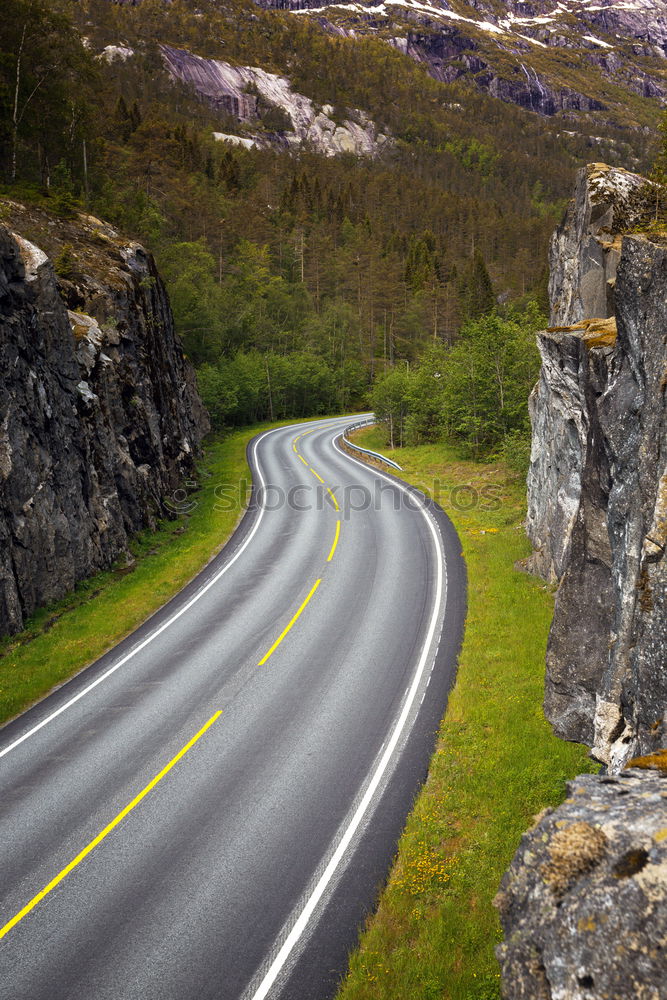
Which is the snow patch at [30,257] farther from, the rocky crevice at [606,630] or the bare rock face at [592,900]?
the bare rock face at [592,900]

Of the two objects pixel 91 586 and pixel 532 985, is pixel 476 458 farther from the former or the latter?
pixel 532 985

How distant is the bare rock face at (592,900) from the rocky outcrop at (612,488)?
6.70 feet

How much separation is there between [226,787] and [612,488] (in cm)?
838

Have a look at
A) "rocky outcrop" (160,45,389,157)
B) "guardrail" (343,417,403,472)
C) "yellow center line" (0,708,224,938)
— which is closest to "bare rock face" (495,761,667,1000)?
"yellow center line" (0,708,224,938)

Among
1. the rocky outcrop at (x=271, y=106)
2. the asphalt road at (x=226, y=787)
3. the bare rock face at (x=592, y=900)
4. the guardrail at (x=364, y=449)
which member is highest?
the rocky outcrop at (x=271, y=106)

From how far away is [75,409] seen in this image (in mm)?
19922

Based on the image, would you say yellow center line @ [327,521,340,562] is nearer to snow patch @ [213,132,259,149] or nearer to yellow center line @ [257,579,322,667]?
yellow center line @ [257,579,322,667]

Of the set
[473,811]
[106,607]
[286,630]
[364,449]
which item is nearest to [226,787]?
[473,811]

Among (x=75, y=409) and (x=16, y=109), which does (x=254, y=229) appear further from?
(x=75, y=409)

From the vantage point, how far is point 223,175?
305 ft

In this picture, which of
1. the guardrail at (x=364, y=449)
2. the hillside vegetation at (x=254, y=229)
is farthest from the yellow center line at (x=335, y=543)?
the hillside vegetation at (x=254, y=229)

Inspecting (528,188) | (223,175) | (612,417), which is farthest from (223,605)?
(528,188)

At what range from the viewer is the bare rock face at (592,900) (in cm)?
329

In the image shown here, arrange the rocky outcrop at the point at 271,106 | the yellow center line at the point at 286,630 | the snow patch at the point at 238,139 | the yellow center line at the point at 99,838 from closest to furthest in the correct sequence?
the yellow center line at the point at 99,838, the yellow center line at the point at 286,630, the snow patch at the point at 238,139, the rocky outcrop at the point at 271,106
